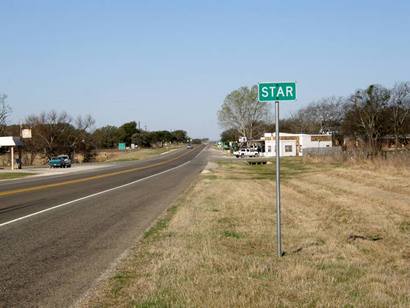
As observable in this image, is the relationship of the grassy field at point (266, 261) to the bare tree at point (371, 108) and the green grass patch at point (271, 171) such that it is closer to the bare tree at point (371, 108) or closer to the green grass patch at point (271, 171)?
the green grass patch at point (271, 171)

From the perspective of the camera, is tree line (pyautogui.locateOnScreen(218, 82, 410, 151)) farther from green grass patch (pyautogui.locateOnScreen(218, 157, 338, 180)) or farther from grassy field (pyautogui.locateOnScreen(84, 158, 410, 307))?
grassy field (pyautogui.locateOnScreen(84, 158, 410, 307))

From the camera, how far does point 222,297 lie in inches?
237

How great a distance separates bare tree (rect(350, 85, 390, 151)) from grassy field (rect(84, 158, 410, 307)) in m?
78.1

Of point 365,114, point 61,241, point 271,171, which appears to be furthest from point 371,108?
point 61,241

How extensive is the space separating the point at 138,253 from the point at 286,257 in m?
2.69

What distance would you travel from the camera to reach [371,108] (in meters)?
92.3

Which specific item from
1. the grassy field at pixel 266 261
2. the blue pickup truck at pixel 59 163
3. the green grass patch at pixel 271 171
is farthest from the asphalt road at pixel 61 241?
the blue pickup truck at pixel 59 163

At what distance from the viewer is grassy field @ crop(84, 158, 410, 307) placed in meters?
6.11

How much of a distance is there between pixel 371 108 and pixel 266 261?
89578mm

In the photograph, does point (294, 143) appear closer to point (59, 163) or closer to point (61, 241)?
point (59, 163)

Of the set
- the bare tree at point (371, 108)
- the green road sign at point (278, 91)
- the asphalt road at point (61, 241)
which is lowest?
the asphalt road at point (61, 241)

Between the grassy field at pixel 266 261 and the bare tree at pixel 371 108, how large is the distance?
78081 mm

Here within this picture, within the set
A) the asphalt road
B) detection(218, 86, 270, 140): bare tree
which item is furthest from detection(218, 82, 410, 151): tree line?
the asphalt road

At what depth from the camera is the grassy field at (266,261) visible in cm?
611
